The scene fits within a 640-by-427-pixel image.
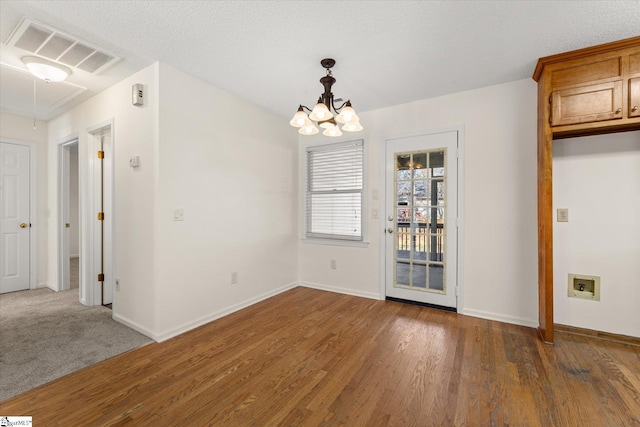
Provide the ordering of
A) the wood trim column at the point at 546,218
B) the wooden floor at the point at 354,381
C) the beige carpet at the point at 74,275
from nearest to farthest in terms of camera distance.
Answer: the wooden floor at the point at 354,381 → the wood trim column at the point at 546,218 → the beige carpet at the point at 74,275

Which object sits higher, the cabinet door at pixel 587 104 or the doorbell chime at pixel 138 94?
the doorbell chime at pixel 138 94

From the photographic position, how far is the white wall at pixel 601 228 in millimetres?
2502

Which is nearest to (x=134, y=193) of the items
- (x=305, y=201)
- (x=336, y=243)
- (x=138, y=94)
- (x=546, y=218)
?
(x=138, y=94)

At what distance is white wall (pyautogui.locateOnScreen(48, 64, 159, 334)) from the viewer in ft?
8.56

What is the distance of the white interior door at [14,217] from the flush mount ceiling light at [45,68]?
2.40m

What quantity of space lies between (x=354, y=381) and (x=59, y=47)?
11.7ft

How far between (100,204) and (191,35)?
2490 mm

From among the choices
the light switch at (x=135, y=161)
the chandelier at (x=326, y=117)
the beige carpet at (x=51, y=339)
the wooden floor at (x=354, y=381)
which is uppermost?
the chandelier at (x=326, y=117)

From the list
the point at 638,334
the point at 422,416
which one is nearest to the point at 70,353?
the point at 422,416

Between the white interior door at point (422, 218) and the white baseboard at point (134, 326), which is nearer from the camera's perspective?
the white baseboard at point (134, 326)

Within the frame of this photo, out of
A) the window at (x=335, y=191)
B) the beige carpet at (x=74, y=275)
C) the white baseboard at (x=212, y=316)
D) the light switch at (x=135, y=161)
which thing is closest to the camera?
the white baseboard at (x=212, y=316)

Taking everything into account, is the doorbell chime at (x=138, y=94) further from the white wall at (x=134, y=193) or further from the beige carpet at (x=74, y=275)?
the beige carpet at (x=74, y=275)

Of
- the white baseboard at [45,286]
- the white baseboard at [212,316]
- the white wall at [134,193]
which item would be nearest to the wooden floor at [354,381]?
the white baseboard at [212,316]

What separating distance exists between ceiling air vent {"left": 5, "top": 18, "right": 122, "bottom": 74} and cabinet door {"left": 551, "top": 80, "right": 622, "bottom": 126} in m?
3.90
